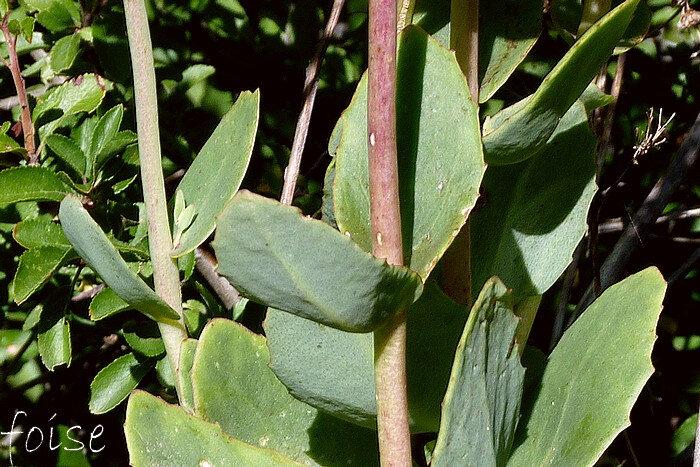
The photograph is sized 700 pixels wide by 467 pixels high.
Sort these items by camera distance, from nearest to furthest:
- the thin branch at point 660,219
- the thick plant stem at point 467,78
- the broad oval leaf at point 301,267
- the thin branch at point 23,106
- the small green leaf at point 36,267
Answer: the broad oval leaf at point 301,267 → the thick plant stem at point 467,78 → the small green leaf at point 36,267 → the thin branch at point 23,106 → the thin branch at point 660,219

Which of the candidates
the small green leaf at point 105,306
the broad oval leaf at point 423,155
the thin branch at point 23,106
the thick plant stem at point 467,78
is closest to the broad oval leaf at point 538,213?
the thick plant stem at point 467,78

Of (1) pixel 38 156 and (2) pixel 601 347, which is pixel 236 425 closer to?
(2) pixel 601 347

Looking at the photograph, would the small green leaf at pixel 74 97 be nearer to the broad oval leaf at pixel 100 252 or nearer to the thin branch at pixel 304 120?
the thin branch at pixel 304 120

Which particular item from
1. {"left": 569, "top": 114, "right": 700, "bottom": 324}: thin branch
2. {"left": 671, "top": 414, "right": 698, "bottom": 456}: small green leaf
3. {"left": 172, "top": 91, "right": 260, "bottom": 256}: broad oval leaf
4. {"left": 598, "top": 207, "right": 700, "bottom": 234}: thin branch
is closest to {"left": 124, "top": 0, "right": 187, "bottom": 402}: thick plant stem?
{"left": 172, "top": 91, "right": 260, "bottom": 256}: broad oval leaf

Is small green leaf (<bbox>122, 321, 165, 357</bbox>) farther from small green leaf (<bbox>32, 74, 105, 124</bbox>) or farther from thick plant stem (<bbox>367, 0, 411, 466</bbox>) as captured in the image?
thick plant stem (<bbox>367, 0, 411, 466</bbox>)

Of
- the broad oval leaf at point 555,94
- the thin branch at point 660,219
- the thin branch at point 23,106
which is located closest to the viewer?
the broad oval leaf at point 555,94

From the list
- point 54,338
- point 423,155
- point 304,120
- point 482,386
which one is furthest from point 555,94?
point 54,338
